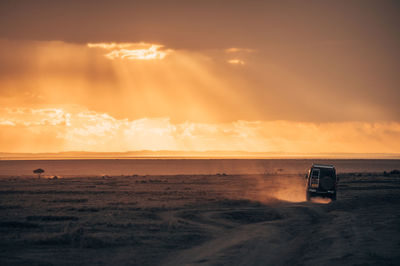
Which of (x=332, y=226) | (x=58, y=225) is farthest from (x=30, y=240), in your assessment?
(x=332, y=226)

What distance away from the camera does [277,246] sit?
1909 centimetres

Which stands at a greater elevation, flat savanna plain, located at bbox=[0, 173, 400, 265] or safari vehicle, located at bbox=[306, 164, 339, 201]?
safari vehicle, located at bbox=[306, 164, 339, 201]

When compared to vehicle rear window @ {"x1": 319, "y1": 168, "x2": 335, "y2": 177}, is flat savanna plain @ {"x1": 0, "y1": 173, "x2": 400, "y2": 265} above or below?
below

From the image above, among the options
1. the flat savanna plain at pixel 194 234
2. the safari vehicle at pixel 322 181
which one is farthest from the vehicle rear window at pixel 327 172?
the flat savanna plain at pixel 194 234

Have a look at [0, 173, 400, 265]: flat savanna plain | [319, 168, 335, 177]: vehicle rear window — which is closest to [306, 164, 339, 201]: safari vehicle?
[319, 168, 335, 177]: vehicle rear window

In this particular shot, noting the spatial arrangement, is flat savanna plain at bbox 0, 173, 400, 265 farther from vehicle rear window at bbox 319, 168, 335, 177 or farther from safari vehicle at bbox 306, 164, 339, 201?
vehicle rear window at bbox 319, 168, 335, 177

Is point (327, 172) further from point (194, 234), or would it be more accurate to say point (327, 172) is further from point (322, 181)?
point (194, 234)

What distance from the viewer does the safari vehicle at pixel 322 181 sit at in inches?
1480

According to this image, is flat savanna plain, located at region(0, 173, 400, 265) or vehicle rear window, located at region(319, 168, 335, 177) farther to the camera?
vehicle rear window, located at region(319, 168, 335, 177)

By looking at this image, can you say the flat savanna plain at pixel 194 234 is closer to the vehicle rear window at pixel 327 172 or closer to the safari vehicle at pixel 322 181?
the safari vehicle at pixel 322 181

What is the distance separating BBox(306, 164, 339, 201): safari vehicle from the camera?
37594mm

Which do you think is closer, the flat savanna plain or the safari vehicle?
the flat savanna plain

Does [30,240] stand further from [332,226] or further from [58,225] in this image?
[332,226]

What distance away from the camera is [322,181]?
37906mm
